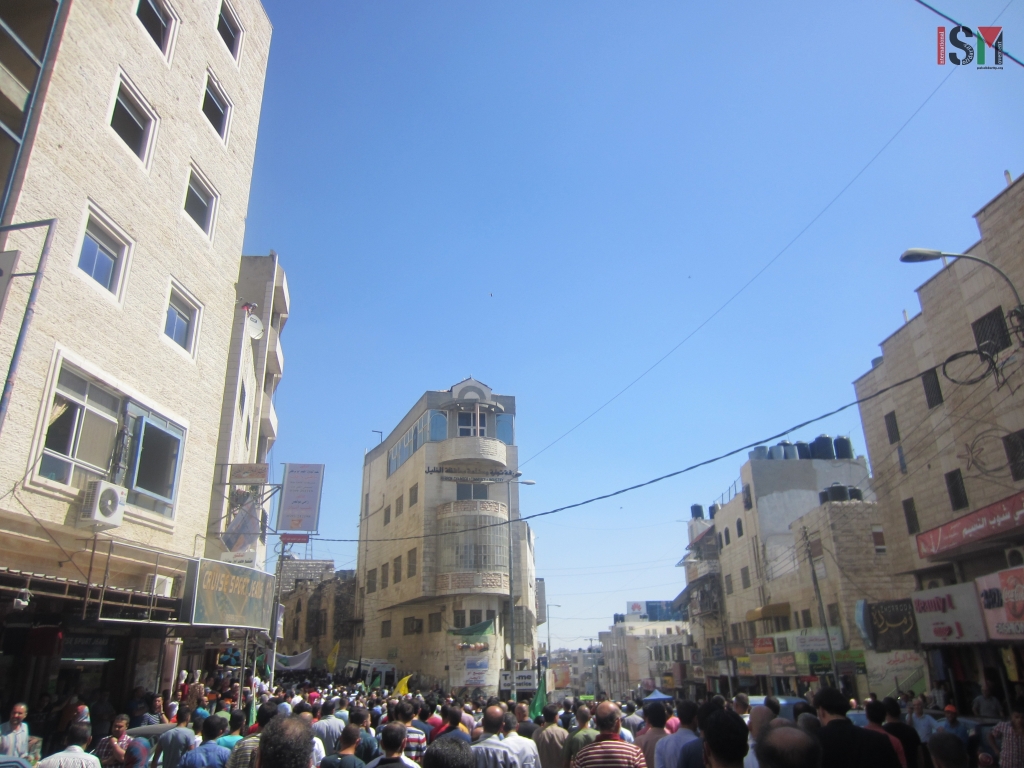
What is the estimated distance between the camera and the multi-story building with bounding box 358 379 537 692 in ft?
119

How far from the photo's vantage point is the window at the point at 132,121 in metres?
12.0

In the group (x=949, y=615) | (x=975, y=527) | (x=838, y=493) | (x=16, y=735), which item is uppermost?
(x=838, y=493)

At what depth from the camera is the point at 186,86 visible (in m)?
14.0

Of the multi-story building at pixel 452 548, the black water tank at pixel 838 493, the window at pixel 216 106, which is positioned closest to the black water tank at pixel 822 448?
the black water tank at pixel 838 493

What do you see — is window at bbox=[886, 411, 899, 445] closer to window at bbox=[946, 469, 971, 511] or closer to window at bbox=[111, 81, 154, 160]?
window at bbox=[946, 469, 971, 511]

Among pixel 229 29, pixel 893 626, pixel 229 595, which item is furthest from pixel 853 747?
pixel 229 29

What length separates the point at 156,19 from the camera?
527 inches

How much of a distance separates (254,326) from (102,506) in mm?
9429

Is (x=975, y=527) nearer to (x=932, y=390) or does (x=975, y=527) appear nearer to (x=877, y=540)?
(x=932, y=390)

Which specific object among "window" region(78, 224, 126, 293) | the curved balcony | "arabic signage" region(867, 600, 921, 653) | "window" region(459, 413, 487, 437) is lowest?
"arabic signage" region(867, 600, 921, 653)

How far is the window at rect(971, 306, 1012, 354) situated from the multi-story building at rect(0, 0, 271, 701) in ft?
60.3

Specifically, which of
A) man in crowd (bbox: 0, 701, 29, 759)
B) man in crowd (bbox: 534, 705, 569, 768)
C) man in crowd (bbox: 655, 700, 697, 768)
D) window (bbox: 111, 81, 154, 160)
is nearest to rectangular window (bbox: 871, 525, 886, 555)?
man in crowd (bbox: 534, 705, 569, 768)

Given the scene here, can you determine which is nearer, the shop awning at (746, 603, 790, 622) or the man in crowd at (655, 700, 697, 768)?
the man in crowd at (655, 700, 697, 768)

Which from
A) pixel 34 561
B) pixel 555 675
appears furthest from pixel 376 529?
pixel 34 561
